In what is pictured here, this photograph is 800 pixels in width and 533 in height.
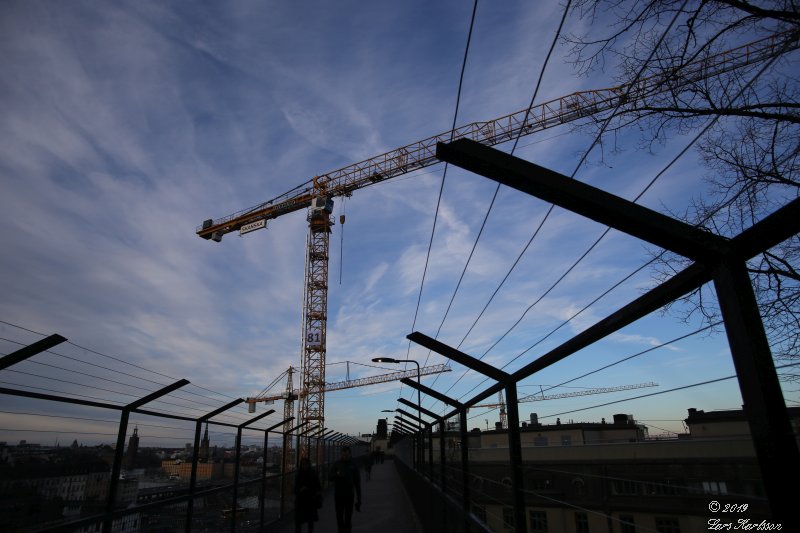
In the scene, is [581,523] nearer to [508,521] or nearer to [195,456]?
[508,521]

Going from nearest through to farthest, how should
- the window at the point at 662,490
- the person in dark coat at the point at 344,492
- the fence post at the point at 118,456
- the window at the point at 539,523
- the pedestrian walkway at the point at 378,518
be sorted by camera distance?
the window at the point at 662,490, the window at the point at 539,523, the fence post at the point at 118,456, the person in dark coat at the point at 344,492, the pedestrian walkway at the point at 378,518

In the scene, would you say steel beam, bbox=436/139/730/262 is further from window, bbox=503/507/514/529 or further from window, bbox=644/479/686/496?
window, bbox=503/507/514/529

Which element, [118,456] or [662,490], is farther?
[118,456]

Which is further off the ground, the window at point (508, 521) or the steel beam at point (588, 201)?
the steel beam at point (588, 201)

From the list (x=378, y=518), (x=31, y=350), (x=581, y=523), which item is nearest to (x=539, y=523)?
(x=581, y=523)

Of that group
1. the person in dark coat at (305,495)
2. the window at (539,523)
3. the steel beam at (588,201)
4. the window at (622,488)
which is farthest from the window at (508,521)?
the person in dark coat at (305,495)

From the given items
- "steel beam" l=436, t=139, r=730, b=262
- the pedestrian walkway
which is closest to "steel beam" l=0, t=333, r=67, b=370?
"steel beam" l=436, t=139, r=730, b=262

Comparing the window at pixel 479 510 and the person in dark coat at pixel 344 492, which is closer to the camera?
the window at pixel 479 510

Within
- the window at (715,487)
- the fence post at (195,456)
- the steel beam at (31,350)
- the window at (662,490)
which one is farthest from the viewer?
the fence post at (195,456)

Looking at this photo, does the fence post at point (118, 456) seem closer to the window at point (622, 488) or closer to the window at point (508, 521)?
the window at point (508, 521)

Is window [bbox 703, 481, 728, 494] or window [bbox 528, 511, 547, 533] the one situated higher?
window [bbox 703, 481, 728, 494]

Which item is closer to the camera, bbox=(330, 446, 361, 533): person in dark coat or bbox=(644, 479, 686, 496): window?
bbox=(644, 479, 686, 496): window

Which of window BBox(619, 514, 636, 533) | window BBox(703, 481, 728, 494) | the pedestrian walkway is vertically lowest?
the pedestrian walkway

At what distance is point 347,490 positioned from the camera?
24.7ft
